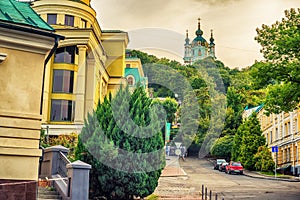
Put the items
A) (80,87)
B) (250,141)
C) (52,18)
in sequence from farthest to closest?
(250,141) < (52,18) < (80,87)

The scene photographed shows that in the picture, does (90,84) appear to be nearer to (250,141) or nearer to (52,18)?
(52,18)

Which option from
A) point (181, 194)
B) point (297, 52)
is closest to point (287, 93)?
point (297, 52)

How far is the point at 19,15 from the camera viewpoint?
526 inches

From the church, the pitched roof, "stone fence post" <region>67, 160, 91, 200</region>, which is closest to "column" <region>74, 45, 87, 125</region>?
the pitched roof

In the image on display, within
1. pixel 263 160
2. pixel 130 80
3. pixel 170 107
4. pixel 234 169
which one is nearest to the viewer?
pixel 234 169

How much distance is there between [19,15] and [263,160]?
116ft

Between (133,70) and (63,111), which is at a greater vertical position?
(133,70)

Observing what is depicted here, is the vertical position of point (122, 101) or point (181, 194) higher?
point (122, 101)

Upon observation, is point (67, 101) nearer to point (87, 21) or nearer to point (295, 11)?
point (87, 21)

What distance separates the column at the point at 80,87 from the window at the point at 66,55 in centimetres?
114

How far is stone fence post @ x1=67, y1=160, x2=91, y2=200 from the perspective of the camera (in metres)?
13.5

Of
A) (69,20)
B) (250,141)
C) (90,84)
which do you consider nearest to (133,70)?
(250,141)

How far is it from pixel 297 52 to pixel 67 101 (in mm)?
22247

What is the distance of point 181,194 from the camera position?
21297mm
